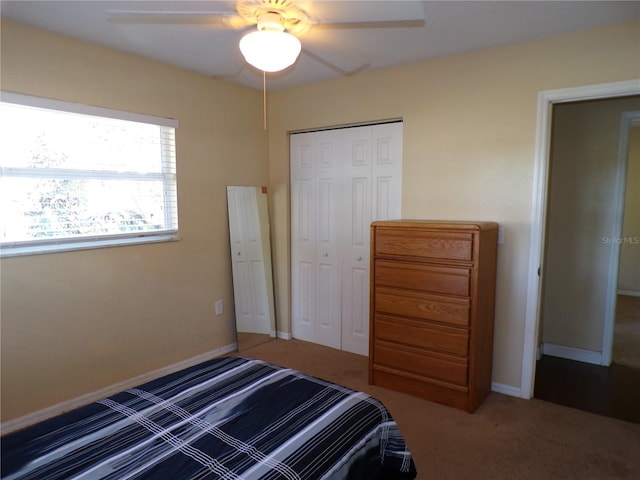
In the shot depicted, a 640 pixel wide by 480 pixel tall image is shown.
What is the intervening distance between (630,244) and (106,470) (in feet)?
22.3

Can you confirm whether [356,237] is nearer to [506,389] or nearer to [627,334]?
[506,389]

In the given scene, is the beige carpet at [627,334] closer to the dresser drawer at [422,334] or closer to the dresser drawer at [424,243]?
the dresser drawer at [422,334]

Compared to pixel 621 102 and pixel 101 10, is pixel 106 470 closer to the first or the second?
pixel 101 10

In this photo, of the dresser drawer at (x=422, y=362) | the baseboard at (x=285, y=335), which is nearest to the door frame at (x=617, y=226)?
the dresser drawer at (x=422, y=362)

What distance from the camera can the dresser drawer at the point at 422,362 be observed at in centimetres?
255

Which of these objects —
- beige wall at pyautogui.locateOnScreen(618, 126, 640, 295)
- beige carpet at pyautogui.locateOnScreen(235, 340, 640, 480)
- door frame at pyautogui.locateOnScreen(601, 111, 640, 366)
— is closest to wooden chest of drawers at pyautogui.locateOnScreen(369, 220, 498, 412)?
beige carpet at pyautogui.locateOnScreen(235, 340, 640, 480)

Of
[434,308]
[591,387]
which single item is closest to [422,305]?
[434,308]

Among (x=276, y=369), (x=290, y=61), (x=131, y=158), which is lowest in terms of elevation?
(x=276, y=369)

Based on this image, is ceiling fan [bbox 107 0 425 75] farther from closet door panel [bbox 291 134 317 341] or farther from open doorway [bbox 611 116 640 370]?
open doorway [bbox 611 116 640 370]

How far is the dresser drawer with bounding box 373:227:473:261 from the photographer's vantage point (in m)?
2.47

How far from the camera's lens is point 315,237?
12.3ft

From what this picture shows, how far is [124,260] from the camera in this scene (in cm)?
283

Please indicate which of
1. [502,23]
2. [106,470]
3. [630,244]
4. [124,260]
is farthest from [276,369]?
[630,244]

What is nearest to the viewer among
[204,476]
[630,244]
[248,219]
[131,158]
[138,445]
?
[204,476]
